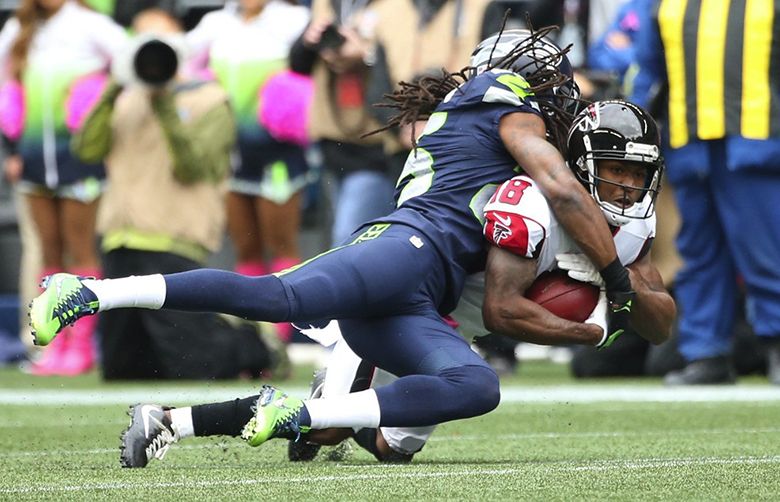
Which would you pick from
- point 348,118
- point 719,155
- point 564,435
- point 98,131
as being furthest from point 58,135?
point 564,435

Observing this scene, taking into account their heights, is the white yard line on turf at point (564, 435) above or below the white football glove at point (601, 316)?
below

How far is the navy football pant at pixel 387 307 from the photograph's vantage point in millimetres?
4691

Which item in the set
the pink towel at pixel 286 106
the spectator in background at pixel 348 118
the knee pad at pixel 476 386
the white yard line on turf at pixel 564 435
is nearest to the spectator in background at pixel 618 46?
the spectator in background at pixel 348 118

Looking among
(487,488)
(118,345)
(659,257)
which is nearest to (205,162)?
(118,345)

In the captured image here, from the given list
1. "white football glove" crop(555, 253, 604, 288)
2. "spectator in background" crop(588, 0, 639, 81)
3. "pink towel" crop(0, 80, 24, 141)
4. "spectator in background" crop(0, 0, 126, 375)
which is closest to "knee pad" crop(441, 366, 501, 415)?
"white football glove" crop(555, 253, 604, 288)

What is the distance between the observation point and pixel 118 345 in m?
8.80

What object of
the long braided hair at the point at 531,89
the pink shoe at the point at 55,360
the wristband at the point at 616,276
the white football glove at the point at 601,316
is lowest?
the pink shoe at the point at 55,360

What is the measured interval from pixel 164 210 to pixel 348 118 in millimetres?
1082

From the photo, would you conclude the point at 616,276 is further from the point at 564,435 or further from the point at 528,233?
the point at 564,435

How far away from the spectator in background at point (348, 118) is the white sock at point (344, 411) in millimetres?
4289

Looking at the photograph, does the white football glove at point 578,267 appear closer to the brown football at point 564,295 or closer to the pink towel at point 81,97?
the brown football at point 564,295

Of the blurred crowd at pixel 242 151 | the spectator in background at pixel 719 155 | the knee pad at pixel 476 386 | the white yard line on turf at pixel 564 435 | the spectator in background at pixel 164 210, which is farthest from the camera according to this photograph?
the spectator in background at pixel 164 210

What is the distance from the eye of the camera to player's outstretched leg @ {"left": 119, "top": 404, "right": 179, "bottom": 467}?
4730 millimetres

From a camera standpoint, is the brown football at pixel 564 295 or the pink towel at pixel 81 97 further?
the pink towel at pixel 81 97
